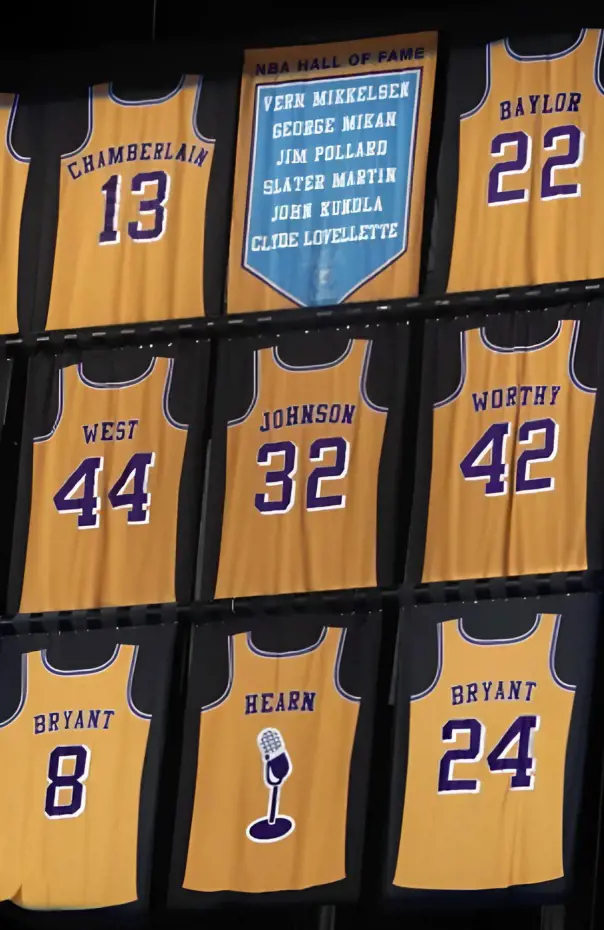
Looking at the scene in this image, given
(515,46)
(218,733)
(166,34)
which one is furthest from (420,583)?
(166,34)

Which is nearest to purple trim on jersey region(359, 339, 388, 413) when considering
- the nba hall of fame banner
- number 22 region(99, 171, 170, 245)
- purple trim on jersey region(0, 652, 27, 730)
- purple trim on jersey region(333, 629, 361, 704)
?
the nba hall of fame banner

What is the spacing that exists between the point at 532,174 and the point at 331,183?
5.58ft

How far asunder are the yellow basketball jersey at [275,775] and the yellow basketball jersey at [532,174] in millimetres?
3246

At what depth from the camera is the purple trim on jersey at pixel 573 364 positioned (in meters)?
15.5

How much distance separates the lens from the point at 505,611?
49.9 feet

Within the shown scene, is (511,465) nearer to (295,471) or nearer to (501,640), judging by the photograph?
(501,640)

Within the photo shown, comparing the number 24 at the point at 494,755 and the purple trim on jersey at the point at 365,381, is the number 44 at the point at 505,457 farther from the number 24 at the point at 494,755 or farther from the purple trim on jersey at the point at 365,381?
the number 24 at the point at 494,755

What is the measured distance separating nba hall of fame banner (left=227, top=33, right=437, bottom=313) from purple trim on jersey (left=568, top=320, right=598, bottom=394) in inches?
54.8

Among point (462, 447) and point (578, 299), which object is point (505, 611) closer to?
point (462, 447)

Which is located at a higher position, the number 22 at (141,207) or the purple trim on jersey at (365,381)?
the number 22 at (141,207)


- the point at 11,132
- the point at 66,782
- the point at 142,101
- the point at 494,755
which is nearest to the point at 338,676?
the point at 494,755

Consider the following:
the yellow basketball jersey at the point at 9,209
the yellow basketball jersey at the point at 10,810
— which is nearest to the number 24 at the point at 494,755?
the yellow basketball jersey at the point at 10,810

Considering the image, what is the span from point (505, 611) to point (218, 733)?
239 centimetres

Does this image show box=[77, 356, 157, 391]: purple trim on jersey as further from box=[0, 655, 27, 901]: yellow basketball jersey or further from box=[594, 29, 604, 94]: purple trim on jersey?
box=[594, 29, 604, 94]: purple trim on jersey
